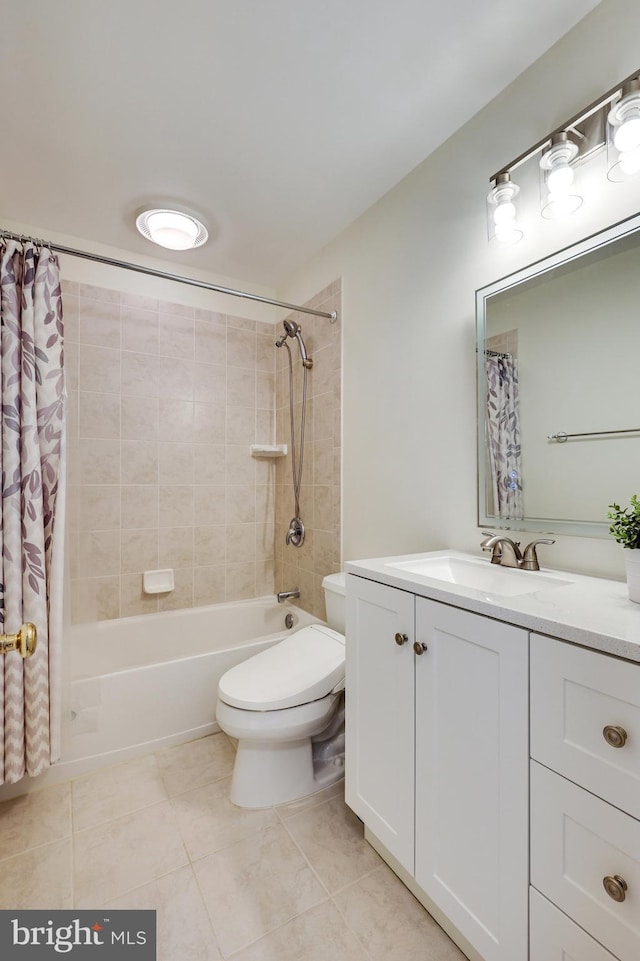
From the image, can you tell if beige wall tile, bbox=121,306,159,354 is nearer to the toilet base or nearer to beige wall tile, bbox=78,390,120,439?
beige wall tile, bbox=78,390,120,439

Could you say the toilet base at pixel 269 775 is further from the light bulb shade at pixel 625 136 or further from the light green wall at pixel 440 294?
the light bulb shade at pixel 625 136

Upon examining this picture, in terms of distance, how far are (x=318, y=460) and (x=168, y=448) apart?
2.82ft

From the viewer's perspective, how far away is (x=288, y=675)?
158 cm

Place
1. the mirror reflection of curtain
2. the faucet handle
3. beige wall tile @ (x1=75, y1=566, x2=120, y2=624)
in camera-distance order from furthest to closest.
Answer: beige wall tile @ (x1=75, y1=566, x2=120, y2=624)
the mirror reflection of curtain
the faucet handle

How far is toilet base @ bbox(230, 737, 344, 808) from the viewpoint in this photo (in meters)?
1.53

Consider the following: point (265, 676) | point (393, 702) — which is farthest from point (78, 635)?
point (393, 702)

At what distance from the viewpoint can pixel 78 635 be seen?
1829 millimetres

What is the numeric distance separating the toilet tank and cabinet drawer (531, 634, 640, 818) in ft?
3.43

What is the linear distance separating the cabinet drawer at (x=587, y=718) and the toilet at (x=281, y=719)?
89 cm

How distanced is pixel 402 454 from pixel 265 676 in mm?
1006

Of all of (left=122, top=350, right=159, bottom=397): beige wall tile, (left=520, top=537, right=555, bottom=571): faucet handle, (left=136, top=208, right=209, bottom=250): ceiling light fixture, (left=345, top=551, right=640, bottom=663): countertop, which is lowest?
(left=345, top=551, right=640, bottom=663): countertop

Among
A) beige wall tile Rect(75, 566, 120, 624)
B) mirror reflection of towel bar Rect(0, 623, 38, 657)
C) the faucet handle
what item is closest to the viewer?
mirror reflection of towel bar Rect(0, 623, 38, 657)

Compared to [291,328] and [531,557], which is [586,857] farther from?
[291,328]

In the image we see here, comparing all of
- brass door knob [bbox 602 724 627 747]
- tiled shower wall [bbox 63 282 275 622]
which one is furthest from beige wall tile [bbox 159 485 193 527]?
brass door knob [bbox 602 724 627 747]
